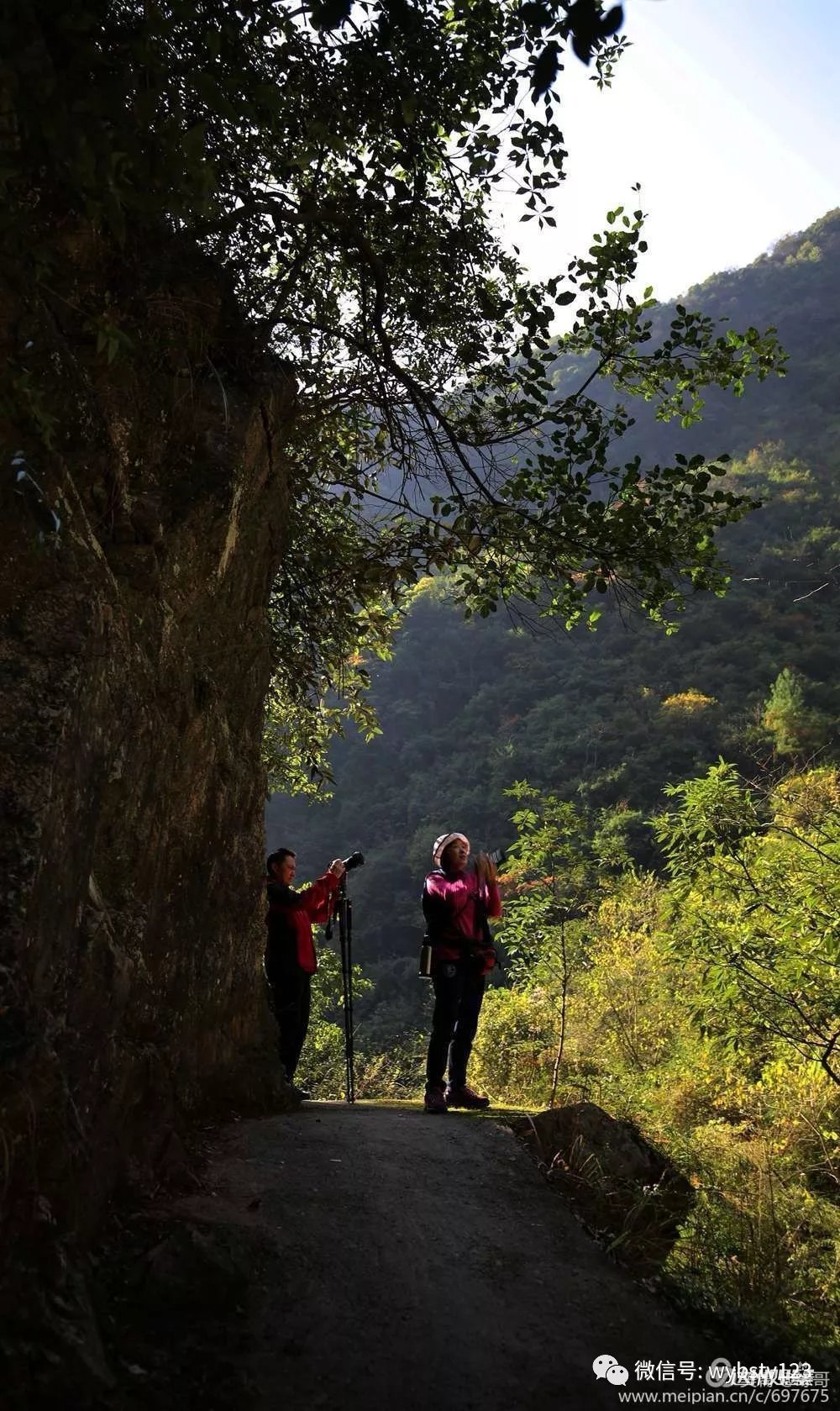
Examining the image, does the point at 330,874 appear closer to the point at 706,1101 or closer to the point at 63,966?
the point at 63,966

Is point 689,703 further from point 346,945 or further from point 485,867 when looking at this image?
point 485,867

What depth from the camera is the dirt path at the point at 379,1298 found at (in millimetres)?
2793

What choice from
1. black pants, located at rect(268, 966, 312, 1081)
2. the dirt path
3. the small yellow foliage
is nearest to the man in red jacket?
black pants, located at rect(268, 966, 312, 1081)

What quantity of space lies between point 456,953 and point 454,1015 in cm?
42

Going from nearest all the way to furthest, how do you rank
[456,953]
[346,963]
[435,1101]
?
[456,953] → [435,1101] → [346,963]

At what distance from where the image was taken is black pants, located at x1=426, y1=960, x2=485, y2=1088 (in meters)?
5.98

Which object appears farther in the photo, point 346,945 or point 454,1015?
point 346,945

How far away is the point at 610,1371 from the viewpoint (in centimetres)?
303

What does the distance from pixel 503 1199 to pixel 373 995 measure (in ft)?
123

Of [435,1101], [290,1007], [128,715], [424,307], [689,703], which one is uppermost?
[689,703]

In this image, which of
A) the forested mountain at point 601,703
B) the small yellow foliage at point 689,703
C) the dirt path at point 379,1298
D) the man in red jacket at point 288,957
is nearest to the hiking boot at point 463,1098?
the man in red jacket at point 288,957

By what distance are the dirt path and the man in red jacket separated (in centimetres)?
207

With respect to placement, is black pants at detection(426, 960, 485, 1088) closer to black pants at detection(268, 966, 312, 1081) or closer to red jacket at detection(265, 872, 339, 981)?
black pants at detection(268, 966, 312, 1081)

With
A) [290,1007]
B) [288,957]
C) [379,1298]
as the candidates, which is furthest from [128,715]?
[290,1007]
